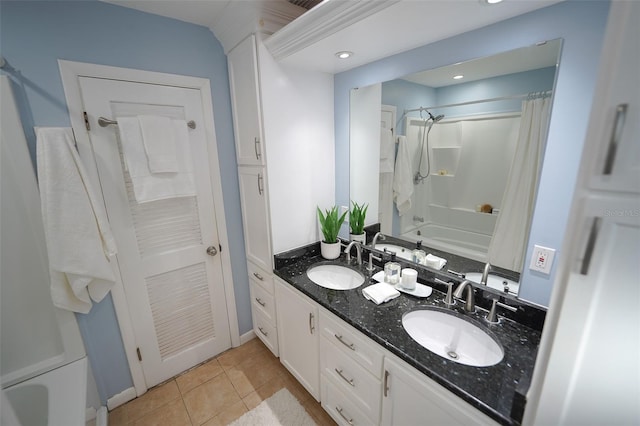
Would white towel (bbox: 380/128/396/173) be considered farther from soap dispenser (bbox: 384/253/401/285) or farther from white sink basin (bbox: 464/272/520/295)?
white sink basin (bbox: 464/272/520/295)

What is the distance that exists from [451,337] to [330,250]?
35.6 inches

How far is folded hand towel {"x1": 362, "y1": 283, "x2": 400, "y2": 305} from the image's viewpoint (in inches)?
51.8

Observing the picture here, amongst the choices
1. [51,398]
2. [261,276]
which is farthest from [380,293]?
[51,398]

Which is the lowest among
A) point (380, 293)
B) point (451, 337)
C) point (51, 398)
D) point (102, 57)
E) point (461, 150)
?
point (51, 398)

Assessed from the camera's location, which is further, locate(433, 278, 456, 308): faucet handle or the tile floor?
the tile floor

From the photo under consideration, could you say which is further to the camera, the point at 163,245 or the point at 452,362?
the point at 163,245

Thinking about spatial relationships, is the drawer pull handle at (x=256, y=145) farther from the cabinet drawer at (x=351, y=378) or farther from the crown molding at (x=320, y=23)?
the cabinet drawer at (x=351, y=378)

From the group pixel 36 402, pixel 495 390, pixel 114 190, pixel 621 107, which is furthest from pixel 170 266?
pixel 621 107

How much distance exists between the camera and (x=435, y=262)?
1.47 m

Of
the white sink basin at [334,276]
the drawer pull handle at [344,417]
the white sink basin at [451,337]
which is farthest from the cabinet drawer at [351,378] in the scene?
the white sink basin at [334,276]

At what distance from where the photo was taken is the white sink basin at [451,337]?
108 centimetres

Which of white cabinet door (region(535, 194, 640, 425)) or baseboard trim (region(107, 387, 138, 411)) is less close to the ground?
white cabinet door (region(535, 194, 640, 425))

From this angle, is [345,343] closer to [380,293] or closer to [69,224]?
[380,293]

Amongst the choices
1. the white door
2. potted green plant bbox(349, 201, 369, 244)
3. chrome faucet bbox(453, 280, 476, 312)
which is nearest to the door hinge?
the white door
